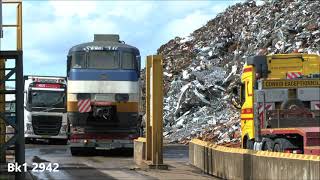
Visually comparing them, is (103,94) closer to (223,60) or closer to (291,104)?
(291,104)

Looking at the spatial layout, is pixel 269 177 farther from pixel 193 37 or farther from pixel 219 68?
pixel 193 37

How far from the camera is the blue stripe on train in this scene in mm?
23016

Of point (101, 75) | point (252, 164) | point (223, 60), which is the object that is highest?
point (223, 60)

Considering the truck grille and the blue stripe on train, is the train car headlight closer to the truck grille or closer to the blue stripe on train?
the blue stripe on train

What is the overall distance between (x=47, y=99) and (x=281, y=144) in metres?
19.3

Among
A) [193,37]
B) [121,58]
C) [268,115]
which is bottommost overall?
[268,115]

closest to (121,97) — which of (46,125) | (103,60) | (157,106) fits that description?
(103,60)

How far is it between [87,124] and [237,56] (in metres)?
17.7

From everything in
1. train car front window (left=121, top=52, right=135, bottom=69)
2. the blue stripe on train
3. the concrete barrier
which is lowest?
the concrete barrier

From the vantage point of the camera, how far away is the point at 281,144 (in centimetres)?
1549

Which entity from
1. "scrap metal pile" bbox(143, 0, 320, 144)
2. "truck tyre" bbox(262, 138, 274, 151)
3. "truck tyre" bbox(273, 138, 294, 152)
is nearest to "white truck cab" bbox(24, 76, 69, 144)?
"scrap metal pile" bbox(143, 0, 320, 144)

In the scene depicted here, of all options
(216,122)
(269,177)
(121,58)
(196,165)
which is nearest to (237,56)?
(216,122)

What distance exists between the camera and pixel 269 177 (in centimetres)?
1270

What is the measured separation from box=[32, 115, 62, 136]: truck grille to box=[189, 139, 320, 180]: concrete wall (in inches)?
588
